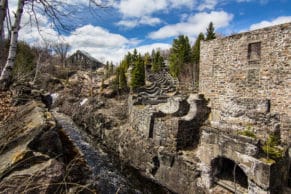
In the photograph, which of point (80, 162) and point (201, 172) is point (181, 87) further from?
point (80, 162)

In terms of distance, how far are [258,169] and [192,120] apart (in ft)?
14.3

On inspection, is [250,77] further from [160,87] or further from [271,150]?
[160,87]

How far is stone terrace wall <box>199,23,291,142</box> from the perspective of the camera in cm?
996

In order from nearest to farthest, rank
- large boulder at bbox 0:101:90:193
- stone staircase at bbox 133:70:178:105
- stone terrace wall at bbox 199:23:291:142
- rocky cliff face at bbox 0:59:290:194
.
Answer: large boulder at bbox 0:101:90:193 < rocky cliff face at bbox 0:59:290:194 < stone terrace wall at bbox 199:23:291:142 < stone staircase at bbox 133:70:178:105

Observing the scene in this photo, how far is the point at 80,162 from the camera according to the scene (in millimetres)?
2295

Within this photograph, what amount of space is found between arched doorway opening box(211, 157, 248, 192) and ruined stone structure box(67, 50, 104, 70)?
55.1 metres

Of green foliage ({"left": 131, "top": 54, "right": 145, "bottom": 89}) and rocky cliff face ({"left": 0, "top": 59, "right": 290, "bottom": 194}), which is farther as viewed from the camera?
green foliage ({"left": 131, "top": 54, "right": 145, "bottom": 89})

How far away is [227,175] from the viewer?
352 inches

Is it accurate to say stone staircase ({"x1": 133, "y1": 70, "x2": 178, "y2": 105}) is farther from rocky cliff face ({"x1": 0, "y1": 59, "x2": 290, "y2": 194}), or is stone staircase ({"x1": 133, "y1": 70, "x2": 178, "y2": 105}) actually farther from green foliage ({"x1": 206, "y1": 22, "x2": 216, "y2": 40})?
green foliage ({"x1": 206, "y1": 22, "x2": 216, "y2": 40})

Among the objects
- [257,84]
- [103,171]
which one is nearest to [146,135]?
[103,171]

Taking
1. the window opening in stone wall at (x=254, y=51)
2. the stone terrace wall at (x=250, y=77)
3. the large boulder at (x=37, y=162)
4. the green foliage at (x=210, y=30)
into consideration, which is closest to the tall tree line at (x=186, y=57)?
the green foliage at (x=210, y=30)

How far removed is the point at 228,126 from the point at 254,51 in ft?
14.0

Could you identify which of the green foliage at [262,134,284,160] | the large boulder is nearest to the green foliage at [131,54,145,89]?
the green foliage at [262,134,284,160]

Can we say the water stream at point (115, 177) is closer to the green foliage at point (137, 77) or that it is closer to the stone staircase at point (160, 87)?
the stone staircase at point (160, 87)
